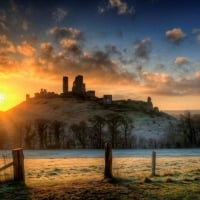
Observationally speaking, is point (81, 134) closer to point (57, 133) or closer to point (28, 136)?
point (57, 133)

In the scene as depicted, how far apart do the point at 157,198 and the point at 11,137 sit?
87.0 meters

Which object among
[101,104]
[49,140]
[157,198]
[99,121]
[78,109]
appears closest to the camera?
[157,198]

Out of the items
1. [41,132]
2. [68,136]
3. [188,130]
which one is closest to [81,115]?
[68,136]

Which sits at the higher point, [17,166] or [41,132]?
[41,132]

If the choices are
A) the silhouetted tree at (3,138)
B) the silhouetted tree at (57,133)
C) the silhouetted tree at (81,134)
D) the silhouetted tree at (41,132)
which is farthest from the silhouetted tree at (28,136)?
the silhouetted tree at (81,134)

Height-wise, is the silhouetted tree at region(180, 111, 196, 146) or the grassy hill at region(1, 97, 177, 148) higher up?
the grassy hill at region(1, 97, 177, 148)

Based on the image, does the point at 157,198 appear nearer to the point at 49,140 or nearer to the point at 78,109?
the point at 49,140

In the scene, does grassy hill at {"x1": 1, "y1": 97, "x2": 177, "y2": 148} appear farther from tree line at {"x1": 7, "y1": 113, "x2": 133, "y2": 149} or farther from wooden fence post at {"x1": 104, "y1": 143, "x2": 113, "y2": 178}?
wooden fence post at {"x1": 104, "y1": 143, "x2": 113, "y2": 178}

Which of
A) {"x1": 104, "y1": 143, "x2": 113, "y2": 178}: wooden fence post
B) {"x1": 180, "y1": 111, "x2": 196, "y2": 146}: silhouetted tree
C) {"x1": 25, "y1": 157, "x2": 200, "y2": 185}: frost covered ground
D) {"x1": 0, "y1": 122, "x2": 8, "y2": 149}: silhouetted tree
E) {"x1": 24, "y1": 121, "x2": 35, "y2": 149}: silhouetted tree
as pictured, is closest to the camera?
{"x1": 104, "y1": 143, "x2": 113, "y2": 178}: wooden fence post

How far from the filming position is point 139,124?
121m

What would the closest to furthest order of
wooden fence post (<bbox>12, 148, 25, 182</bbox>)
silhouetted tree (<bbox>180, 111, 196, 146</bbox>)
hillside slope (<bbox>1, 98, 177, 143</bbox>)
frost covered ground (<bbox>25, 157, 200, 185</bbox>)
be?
wooden fence post (<bbox>12, 148, 25, 182</bbox>)
frost covered ground (<bbox>25, 157, 200, 185</bbox>)
silhouetted tree (<bbox>180, 111, 196, 146</bbox>)
hillside slope (<bbox>1, 98, 177, 143</bbox>)

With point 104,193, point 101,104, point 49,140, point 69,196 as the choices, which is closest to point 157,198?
point 104,193

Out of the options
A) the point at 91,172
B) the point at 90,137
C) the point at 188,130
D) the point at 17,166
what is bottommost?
the point at 91,172

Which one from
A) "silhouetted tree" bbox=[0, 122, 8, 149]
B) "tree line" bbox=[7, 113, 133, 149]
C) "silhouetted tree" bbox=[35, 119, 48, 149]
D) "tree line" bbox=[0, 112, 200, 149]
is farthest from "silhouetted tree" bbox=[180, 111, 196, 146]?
"silhouetted tree" bbox=[0, 122, 8, 149]
